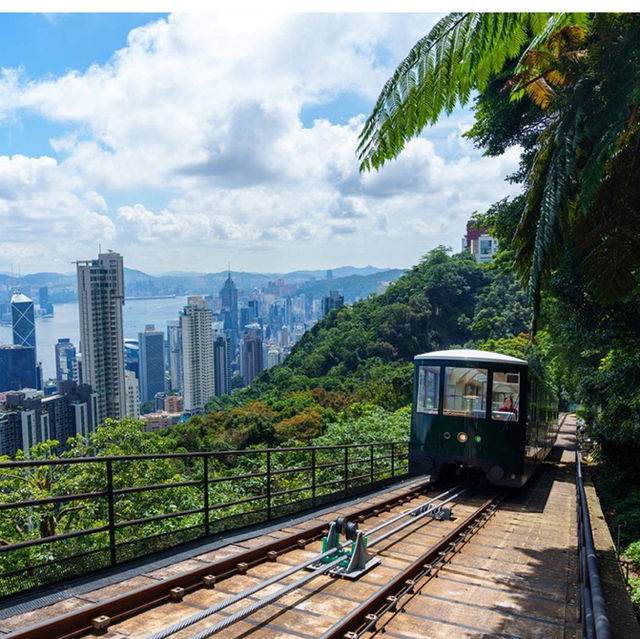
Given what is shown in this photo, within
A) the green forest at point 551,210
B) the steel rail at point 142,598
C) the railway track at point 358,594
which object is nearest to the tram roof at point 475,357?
the green forest at point 551,210

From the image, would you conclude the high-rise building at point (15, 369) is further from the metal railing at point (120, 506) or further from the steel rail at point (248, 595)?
the steel rail at point (248, 595)

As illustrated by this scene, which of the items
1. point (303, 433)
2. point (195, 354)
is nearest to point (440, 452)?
point (303, 433)

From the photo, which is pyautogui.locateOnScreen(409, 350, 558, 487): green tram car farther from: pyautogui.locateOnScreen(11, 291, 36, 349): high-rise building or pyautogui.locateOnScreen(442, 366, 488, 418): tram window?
pyautogui.locateOnScreen(11, 291, 36, 349): high-rise building

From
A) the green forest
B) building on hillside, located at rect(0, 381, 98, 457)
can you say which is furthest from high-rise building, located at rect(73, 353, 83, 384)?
the green forest

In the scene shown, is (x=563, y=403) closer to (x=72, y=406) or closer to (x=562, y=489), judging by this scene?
(x=562, y=489)

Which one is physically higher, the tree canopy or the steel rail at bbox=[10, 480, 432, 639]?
the tree canopy

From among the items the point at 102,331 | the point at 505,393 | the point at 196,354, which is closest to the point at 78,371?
the point at 102,331

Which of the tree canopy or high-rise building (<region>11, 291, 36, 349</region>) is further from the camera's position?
high-rise building (<region>11, 291, 36, 349</region>)
